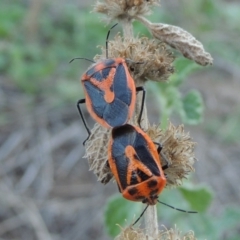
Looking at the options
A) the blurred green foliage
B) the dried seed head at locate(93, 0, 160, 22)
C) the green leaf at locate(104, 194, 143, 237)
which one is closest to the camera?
the dried seed head at locate(93, 0, 160, 22)

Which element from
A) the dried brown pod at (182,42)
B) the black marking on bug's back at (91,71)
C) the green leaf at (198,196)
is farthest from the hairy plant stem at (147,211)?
the green leaf at (198,196)

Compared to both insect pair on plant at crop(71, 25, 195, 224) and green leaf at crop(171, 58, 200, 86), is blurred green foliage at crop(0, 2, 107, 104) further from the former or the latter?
insect pair on plant at crop(71, 25, 195, 224)

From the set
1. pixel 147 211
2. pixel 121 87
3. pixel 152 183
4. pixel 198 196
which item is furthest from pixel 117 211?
pixel 121 87

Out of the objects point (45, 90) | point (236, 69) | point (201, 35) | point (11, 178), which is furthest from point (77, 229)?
point (236, 69)

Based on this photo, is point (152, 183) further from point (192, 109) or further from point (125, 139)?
point (192, 109)

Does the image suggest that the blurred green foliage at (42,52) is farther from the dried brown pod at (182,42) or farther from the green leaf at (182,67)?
the dried brown pod at (182,42)

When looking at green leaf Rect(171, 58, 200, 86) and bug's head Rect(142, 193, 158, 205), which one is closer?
bug's head Rect(142, 193, 158, 205)

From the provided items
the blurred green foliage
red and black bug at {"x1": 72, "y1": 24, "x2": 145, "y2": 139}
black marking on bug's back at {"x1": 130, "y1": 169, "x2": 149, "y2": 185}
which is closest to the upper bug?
red and black bug at {"x1": 72, "y1": 24, "x2": 145, "y2": 139}
